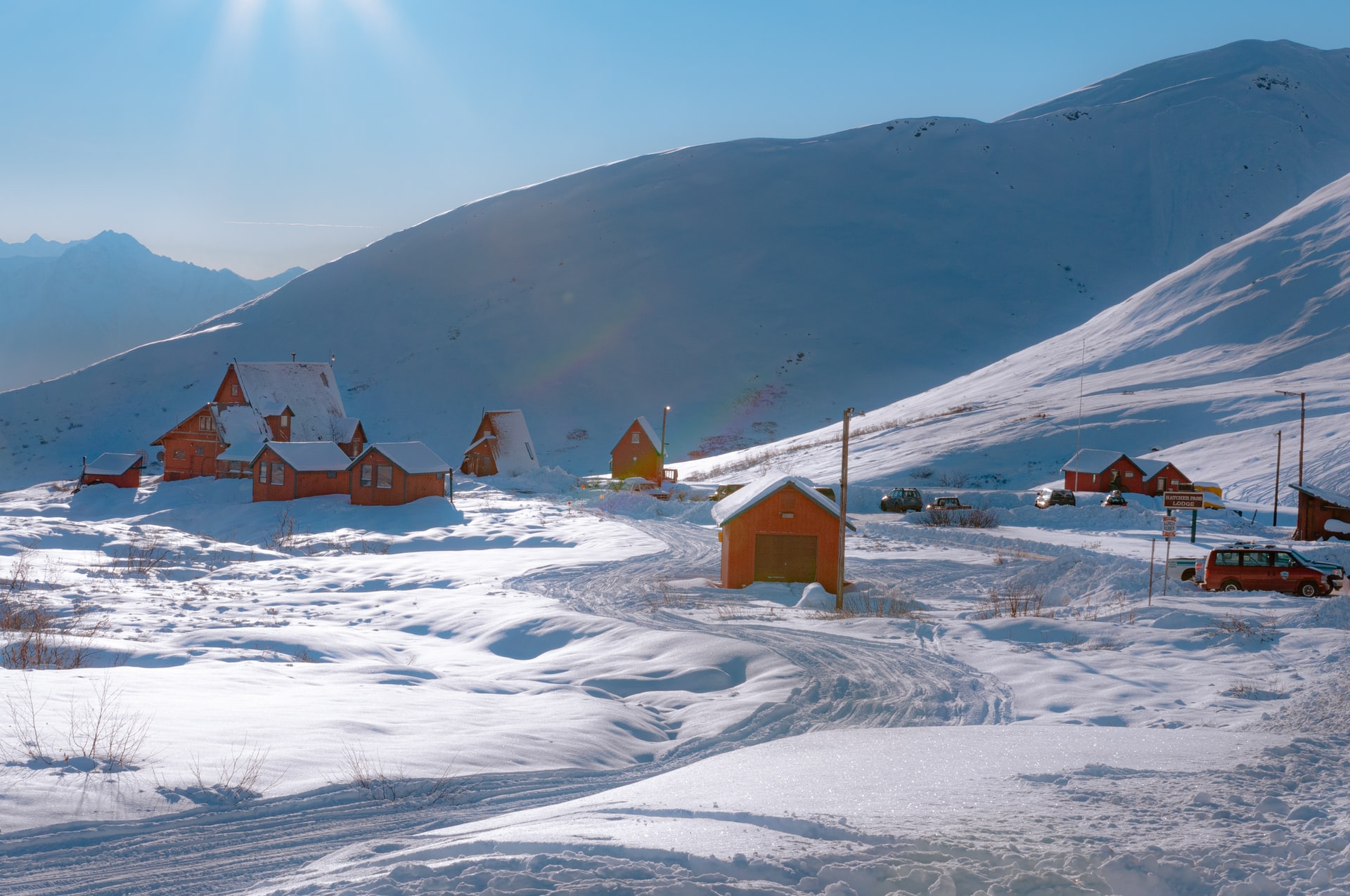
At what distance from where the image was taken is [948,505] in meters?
50.2

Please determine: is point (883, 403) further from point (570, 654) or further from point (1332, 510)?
point (570, 654)

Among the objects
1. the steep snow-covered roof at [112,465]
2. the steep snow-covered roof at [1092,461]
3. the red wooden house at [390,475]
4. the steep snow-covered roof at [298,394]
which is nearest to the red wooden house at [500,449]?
the steep snow-covered roof at [298,394]

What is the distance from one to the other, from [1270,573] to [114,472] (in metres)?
64.1

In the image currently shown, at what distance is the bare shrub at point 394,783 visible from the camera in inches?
331

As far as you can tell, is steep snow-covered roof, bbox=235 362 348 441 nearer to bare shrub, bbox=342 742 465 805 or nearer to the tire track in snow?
the tire track in snow

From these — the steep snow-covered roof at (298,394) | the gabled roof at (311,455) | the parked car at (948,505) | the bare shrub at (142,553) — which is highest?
the steep snow-covered roof at (298,394)

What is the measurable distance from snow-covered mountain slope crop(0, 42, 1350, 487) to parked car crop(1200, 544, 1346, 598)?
69682mm

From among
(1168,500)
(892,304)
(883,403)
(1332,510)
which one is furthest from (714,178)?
(1168,500)

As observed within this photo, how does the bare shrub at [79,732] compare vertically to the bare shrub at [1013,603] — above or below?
above

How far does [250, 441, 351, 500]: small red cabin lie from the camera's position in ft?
161

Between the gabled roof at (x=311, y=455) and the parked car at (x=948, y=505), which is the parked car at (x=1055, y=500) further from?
the gabled roof at (x=311, y=455)

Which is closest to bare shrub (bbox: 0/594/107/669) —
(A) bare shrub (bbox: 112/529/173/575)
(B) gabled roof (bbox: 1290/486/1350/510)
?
(A) bare shrub (bbox: 112/529/173/575)

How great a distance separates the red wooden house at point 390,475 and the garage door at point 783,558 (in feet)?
81.4

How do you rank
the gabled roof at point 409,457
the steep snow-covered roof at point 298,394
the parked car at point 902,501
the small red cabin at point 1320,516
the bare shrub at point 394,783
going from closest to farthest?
the bare shrub at point 394,783
the small red cabin at point 1320,516
the gabled roof at point 409,457
the parked car at point 902,501
the steep snow-covered roof at point 298,394
